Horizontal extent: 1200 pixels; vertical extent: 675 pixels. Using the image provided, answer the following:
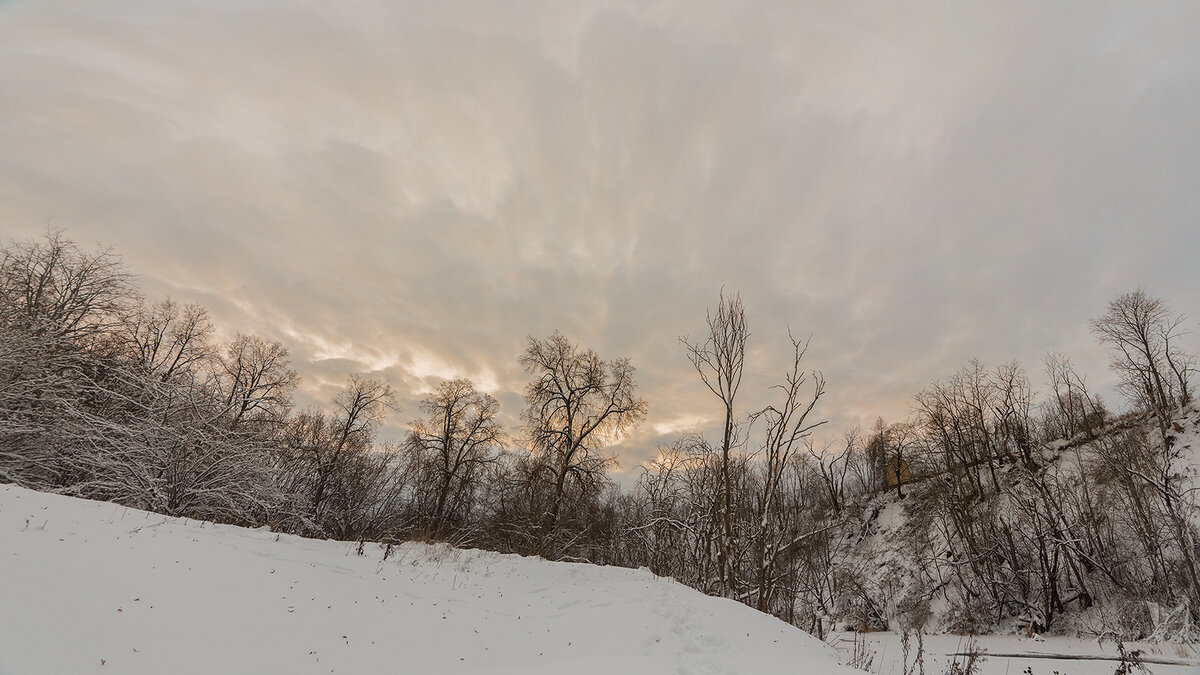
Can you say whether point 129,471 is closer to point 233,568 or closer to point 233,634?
point 233,568

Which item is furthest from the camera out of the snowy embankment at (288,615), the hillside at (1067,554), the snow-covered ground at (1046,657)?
the hillside at (1067,554)

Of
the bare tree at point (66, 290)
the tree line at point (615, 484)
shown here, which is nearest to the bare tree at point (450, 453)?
the tree line at point (615, 484)

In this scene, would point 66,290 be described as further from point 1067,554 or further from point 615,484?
point 1067,554

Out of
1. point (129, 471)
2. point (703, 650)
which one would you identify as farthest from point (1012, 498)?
point (129, 471)

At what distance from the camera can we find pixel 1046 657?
39.7ft

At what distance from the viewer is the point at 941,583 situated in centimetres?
2222

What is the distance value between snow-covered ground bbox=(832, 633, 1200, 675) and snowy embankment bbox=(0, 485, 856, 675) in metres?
3.69

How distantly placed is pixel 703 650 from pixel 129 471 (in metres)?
14.7

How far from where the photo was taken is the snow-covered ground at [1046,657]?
10.3 m

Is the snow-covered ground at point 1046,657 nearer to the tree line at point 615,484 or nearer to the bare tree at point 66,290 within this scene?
the tree line at point 615,484

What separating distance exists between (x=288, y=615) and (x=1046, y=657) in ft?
60.5

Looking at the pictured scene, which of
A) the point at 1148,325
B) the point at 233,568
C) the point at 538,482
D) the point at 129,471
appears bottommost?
the point at 233,568

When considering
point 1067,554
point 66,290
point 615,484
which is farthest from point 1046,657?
point 66,290

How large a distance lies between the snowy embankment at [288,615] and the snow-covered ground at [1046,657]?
3690mm
